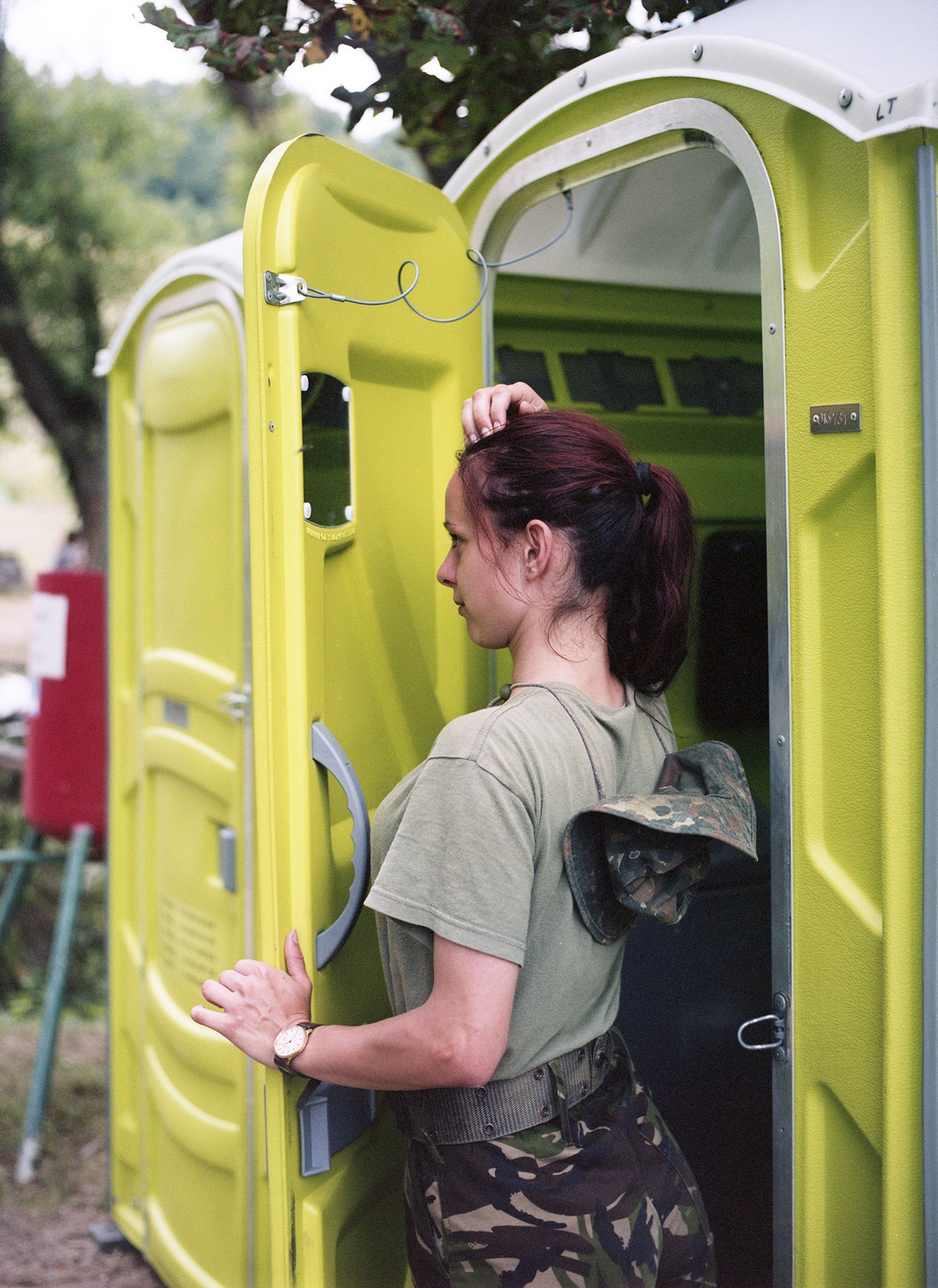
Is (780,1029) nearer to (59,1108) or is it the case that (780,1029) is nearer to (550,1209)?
(550,1209)

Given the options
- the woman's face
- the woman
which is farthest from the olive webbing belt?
the woman's face

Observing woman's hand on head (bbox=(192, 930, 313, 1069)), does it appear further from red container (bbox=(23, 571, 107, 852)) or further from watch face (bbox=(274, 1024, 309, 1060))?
red container (bbox=(23, 571, 107, 852))

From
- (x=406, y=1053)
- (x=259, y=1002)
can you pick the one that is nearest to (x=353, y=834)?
(x=259, y=1002)

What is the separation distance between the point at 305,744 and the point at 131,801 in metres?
1.60

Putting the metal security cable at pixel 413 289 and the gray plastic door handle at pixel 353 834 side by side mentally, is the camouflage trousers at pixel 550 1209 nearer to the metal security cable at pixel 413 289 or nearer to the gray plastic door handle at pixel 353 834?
the gray plastic door handle at pixel 353 834

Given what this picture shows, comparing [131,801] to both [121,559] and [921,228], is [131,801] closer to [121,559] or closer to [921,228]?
[121,559]

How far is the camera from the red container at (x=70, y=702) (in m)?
3.75

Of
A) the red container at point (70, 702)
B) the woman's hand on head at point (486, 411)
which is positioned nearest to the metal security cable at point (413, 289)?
the woman's hand on head at point (486, 411)

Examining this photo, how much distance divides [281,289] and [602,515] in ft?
1.82

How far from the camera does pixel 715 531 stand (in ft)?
8.66

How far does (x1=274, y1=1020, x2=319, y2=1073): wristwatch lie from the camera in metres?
1.58

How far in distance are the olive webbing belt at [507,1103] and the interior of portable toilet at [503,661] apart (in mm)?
236

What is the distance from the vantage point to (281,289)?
167 centimetres

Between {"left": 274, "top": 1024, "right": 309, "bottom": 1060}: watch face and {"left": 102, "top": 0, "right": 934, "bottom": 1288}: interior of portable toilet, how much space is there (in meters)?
0.12
